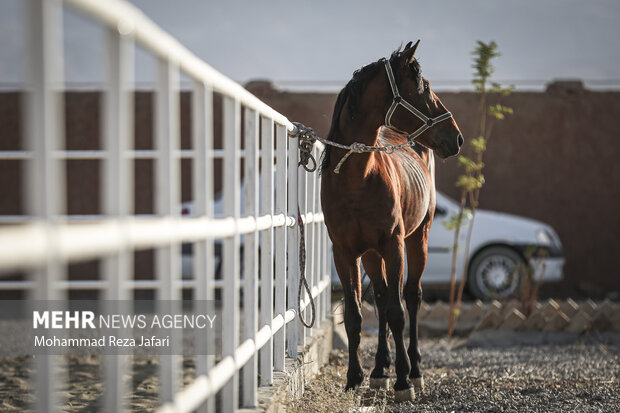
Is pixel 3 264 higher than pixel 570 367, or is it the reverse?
A: pixel 3 264

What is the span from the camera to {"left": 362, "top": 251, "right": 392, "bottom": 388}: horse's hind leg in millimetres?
4816

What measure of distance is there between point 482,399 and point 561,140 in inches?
372

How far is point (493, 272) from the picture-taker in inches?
417

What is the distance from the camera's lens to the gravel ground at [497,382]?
432 cm

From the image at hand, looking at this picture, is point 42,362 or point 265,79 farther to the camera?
point 265,79

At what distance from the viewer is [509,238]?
1061cm

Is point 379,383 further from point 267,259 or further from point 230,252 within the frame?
point 230,252

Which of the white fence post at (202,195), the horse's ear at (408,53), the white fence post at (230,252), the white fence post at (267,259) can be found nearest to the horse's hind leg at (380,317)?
the horse's ear at (408,53)

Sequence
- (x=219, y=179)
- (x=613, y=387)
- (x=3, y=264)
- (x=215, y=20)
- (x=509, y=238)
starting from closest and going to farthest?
1. (x=3, y=264)
2. (x=613, y=387)
3. (x=509, y=238)
4. (x=219, y=179)
5. (x=215, y=20)

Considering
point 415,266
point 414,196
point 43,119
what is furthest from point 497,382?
point 43,119

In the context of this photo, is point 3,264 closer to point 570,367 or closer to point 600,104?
point 570,367

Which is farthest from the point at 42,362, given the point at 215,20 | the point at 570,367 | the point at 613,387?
the point at 215,20

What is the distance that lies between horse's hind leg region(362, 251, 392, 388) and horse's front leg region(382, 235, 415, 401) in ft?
0.54

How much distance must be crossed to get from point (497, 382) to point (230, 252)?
129 inches
